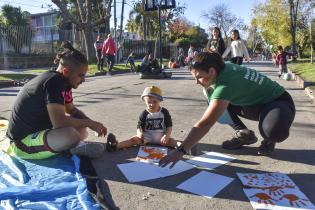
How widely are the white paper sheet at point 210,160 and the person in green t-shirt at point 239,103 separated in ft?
1.15

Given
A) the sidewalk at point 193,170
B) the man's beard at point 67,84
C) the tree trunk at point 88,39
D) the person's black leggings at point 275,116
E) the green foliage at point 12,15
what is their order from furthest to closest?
the green foliage at point 12,15, the tree trunk at point 88,39, the person's black leggings at point 275,116, the man's beard at point 67,84, the sidewalk at point 193,170

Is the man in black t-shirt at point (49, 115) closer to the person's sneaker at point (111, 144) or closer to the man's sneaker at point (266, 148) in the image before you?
the person's sneaker at point (111, 144)

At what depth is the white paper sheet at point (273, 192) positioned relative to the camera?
3293 millimetres

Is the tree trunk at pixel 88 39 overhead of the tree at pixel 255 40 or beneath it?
beneath

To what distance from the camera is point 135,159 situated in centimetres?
454

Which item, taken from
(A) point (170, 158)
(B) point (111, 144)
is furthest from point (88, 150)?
(A) point (170, 158)

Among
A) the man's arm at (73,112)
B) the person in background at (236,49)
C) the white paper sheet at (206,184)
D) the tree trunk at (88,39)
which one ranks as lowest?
the white paper sheet at (206,184)

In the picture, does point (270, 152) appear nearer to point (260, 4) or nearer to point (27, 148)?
Result: point (27, 148)

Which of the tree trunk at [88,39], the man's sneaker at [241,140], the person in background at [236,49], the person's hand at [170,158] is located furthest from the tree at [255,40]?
the person's hand at [170,158]

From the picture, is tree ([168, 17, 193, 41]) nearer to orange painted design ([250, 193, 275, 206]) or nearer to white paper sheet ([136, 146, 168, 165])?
white paper sheet ([136, 146, 168, 165])

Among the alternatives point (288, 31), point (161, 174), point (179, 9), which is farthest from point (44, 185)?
point (288, 31)

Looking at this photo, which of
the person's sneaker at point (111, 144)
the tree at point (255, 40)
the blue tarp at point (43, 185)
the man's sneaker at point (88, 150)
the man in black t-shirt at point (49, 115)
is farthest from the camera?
the tree at point (255, 40)

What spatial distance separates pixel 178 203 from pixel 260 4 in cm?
5226

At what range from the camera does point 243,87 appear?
155 inches
